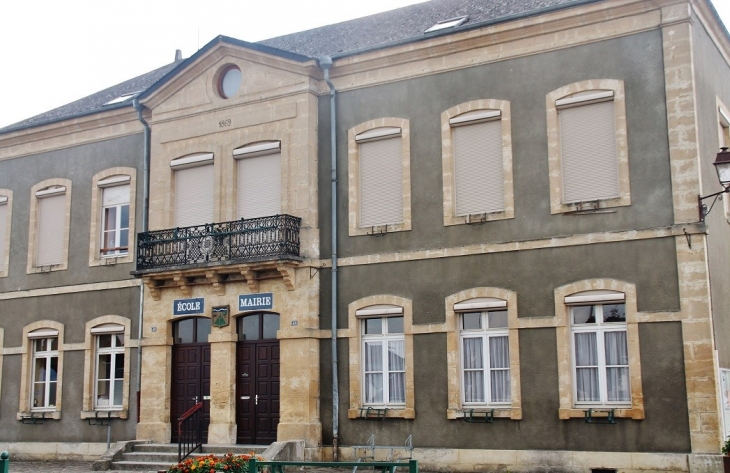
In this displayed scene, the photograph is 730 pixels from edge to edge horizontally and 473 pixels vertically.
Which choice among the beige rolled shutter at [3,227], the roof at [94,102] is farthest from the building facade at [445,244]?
the beige rolled shutter at [3,227]

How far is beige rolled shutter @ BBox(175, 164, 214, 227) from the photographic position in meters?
19.2

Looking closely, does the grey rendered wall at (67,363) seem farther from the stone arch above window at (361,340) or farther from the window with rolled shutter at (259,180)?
the stone arch above window at (361,340)

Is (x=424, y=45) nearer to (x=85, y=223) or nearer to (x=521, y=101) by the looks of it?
(x=521, y=101)

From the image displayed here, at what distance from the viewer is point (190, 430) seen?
1816 cm

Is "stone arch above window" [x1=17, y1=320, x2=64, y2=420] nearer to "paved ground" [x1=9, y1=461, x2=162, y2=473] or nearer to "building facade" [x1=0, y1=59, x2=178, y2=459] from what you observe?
"building facade" [x1=0, y1=59, x2=178, y2=459]

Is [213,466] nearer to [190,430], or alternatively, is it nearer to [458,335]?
[458,335]

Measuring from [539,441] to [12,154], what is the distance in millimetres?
14336

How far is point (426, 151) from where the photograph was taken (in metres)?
17.1

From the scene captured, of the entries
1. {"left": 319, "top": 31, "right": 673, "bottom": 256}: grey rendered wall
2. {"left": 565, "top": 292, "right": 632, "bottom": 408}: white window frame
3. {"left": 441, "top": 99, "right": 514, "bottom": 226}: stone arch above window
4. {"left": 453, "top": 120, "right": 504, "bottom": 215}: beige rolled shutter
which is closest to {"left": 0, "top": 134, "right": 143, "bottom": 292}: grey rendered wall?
{"left": 319, "top": 31, "right": 673, "bottom": 256}: grey rendered wall

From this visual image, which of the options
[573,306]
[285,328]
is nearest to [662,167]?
[573,306]

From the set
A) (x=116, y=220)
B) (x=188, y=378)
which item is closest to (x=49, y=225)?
(x=116, y=220)

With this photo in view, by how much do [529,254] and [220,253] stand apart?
19.6 feet

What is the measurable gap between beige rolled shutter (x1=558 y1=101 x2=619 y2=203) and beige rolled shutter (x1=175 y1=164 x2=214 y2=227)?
7.27 m

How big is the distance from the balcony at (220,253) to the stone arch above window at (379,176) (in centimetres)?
125
